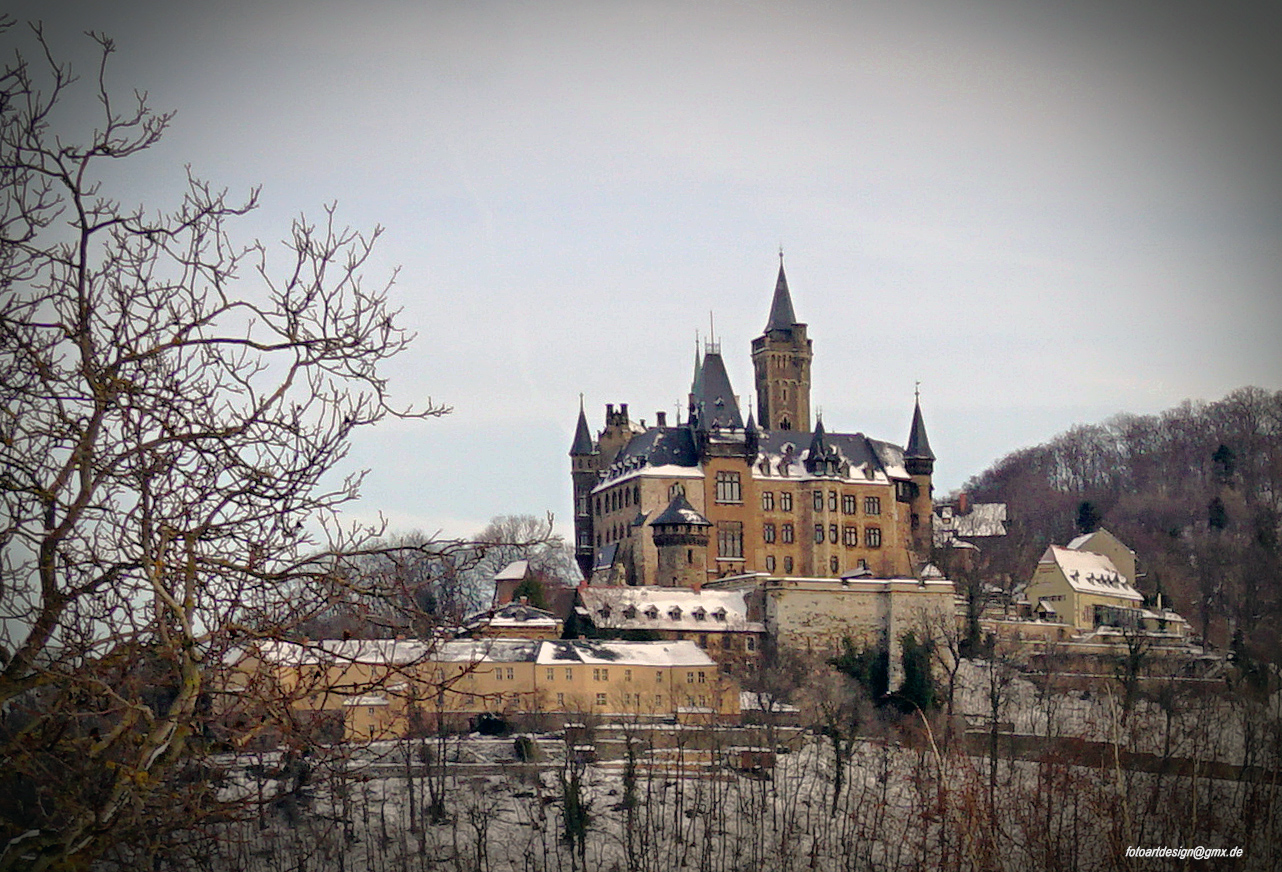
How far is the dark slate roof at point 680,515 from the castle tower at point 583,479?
32.8 feet

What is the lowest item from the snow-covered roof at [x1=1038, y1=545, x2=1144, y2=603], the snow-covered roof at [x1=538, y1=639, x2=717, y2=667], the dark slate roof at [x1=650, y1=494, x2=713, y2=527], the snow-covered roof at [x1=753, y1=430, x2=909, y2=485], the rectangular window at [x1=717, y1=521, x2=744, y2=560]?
the snow-covered roof at [x1=538, y1=639, x2=717, y2=667]

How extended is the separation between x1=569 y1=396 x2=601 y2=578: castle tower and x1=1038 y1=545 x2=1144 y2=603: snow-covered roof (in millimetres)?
22845

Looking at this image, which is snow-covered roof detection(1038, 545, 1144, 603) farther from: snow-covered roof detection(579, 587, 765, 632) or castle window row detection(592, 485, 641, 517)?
castle window row detection(592, 485, 641, 517)

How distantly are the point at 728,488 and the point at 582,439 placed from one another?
1195 centimetres

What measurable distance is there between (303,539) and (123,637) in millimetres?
984

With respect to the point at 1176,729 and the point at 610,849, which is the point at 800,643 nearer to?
the point at 1176,729

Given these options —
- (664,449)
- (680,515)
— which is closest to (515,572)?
(664,449)

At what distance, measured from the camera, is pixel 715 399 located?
76.8 m

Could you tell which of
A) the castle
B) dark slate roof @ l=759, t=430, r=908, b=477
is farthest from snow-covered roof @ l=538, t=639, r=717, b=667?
dark slate roof @ l=759, t=430, r=908, b=477

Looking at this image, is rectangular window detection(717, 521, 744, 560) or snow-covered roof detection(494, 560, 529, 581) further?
snow-covered roof detection(494, 560, 529, 581)

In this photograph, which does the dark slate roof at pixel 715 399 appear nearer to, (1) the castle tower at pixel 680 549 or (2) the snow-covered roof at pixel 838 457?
(2) the snow-covered roof at pixel 838 457

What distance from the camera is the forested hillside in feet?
241

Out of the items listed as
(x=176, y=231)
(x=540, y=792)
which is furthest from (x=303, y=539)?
(x=540, y=792)

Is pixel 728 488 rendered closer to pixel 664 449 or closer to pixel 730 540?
pixel 730 540
